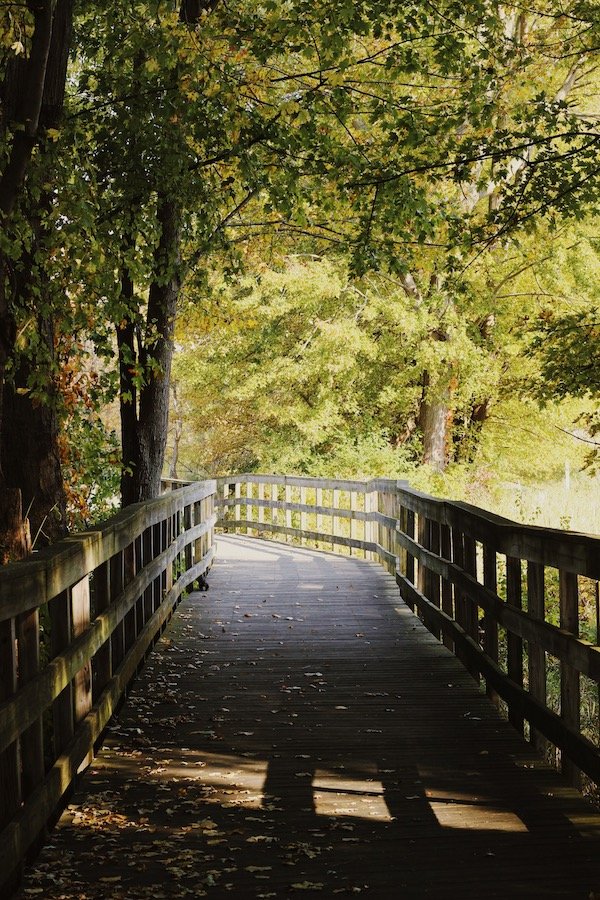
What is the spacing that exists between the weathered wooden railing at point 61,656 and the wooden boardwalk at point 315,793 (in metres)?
0.27

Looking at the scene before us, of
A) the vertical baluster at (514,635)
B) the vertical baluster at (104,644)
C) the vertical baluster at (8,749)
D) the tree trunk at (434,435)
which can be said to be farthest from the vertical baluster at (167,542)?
the tree trunk at (434,435)

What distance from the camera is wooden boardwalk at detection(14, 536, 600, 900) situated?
4.14 m

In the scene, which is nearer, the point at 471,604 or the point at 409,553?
the point at 471,604

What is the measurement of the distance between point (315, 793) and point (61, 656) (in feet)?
4.97

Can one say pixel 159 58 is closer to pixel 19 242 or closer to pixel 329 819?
pixel 19 242

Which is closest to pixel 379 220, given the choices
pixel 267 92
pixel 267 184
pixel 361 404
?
pixel 267 184

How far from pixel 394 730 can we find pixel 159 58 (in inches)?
230

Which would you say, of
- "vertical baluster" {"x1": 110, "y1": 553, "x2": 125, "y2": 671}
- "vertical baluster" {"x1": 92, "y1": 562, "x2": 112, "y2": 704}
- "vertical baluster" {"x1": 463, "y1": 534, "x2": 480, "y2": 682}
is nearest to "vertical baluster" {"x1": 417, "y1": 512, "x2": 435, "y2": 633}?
"vertical baluster" {"x1": 463, "y1": 534, "x2": 480, "y2": 682}

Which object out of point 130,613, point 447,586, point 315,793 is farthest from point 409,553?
point 315,793

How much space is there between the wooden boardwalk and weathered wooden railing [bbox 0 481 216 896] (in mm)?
270

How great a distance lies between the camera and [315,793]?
206 inches

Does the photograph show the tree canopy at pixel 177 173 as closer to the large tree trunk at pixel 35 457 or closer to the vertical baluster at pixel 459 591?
the large tree trunk at pixel 35 457

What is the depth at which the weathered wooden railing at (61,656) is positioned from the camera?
Answer: 372 centimetres

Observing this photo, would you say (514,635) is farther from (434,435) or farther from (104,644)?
(434,435)
